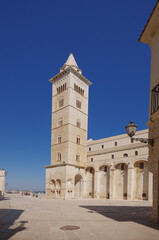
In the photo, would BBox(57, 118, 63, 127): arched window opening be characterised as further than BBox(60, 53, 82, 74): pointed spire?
No

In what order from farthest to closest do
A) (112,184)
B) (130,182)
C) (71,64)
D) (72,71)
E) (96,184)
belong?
1. (71,64)
2. (72,71)
3. (96,184)
4. (112,184)
5. (130,182)

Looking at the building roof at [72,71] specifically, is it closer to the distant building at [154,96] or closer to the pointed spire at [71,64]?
the pointed spire at [71,64]

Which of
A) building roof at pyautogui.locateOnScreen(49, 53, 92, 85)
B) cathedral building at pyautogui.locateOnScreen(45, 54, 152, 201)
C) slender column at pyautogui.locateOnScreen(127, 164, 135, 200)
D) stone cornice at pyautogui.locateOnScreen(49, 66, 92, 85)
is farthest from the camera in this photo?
building roof at pyautogui.locateOnScreen(49, 53, 92, 85)

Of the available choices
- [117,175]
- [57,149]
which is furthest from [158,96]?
[57,149]

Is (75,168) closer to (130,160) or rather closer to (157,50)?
(130,160)

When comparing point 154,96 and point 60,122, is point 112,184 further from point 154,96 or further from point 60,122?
point 154,96

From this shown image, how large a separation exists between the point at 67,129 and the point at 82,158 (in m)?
6.86

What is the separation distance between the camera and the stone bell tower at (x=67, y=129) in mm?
36125

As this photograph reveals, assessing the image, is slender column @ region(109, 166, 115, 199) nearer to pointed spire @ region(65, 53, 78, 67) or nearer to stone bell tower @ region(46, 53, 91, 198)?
stone bell tower @ region(46, 53, 91, 198)

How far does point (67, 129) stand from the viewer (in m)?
37.8

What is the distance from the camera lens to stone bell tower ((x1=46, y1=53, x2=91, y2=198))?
36125mm

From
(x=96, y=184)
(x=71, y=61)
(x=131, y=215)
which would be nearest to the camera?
(x=131, y=215)

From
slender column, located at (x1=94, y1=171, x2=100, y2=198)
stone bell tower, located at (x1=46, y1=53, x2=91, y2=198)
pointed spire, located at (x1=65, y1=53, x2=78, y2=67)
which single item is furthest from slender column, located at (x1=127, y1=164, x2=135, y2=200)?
pointed spire, located at (x1=65, y1=53, x2=78, y2=67)

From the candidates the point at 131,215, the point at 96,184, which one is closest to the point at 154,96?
the point at 131,215
